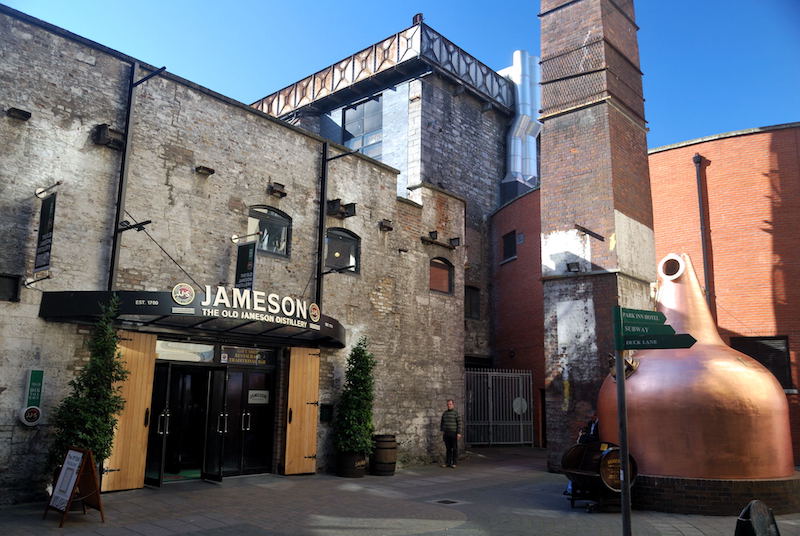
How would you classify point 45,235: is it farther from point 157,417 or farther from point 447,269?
point 447,269

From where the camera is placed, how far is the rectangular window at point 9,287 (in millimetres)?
10023

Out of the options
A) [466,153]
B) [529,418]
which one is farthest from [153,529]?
[466,153]

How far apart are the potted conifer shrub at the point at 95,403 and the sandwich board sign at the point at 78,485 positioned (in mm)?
548

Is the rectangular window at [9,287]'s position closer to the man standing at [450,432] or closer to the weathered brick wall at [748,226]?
the man standing at [450,432]

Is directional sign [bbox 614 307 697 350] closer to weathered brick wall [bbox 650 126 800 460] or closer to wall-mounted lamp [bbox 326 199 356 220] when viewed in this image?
wall-mounted lamp [bbox 326 199 356 220]

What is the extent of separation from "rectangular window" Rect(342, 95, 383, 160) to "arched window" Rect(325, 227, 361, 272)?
10234 millimetres

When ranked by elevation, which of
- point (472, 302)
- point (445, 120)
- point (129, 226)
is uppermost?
point (445, 120)

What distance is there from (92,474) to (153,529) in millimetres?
1163

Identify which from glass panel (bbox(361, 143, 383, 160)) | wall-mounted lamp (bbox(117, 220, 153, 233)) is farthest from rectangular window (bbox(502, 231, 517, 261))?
wall-mounted lamp (bbox(117, 220, 153, 233))

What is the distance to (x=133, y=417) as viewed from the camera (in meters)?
11.0

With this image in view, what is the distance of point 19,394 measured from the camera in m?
9.99

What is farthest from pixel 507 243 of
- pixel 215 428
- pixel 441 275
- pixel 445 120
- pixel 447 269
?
pixel 215 428

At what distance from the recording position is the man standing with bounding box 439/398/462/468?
51.9 ft

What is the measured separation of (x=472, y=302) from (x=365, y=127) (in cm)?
821
